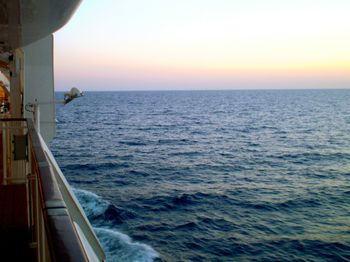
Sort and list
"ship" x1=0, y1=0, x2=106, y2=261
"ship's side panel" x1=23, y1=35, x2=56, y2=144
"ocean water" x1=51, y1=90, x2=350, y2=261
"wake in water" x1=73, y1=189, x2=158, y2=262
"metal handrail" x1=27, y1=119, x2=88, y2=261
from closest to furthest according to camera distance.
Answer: "metal handrail" x1=27, y1=119, x2=88, y2=261
"ship" x1=0, y1=0, x2=106, y2=261
"ship's side panel" x1=23, y1=35, x2=56, y2=144
"wake in water" x1=73, y1=189, x2=158, y2=262
"ocean water" x1=51, y1=90, x2=350, y2=261

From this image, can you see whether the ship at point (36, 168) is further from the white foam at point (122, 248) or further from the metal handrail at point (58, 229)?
the white foam at point (122, 248)

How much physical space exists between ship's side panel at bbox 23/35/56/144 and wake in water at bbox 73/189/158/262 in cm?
532

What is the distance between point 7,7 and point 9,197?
3051 millimetres

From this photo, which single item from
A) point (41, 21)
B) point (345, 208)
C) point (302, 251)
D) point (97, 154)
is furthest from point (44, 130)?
point (97, 154)

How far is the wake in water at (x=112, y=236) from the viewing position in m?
11.1

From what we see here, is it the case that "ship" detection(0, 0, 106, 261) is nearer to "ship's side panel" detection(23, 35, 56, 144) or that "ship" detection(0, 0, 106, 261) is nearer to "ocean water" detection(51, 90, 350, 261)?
"ship's side panel" detection(23, 35, 56, 144)

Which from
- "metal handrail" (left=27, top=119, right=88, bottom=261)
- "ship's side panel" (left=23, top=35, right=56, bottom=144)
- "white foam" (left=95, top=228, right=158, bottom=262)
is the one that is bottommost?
"white foam" (left=95, top=228, right=158, bottom=262)

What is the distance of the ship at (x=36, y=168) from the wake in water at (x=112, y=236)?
15.5ft

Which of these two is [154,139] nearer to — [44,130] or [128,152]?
[128,152]

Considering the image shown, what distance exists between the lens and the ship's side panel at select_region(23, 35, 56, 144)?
7.62 metres

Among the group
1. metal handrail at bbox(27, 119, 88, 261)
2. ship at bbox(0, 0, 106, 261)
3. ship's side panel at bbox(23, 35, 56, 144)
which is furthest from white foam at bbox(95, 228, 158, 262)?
metal handrail at bbox(27, 119, 88, 261)

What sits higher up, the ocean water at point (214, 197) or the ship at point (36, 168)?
the ship at point (36, 168)

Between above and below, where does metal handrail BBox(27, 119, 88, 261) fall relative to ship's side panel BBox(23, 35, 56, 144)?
below

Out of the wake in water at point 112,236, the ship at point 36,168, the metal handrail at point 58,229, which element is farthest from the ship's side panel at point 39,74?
the metal handrail at point 58,229
